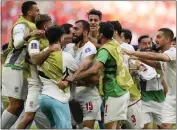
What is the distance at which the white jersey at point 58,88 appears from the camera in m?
7.62

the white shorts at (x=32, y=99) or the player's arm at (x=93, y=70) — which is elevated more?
the player's arm at (x=93, y=70)

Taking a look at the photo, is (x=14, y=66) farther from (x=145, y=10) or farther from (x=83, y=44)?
(x=145, y=10)

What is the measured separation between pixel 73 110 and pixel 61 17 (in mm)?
12273

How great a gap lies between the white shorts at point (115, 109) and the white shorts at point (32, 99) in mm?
1169

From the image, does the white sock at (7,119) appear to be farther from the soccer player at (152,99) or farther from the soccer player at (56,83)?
the soccer player at (152,99)

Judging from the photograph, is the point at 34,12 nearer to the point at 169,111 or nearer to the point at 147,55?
the point at 147,55

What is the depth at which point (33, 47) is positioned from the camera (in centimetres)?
803

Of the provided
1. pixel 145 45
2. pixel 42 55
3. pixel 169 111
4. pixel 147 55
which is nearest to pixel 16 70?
pixel 42 55

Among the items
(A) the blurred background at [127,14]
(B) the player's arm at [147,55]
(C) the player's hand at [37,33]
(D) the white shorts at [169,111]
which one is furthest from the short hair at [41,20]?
(A) the blurred background at [127,14]

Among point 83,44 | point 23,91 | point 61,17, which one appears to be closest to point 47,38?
point 83,44

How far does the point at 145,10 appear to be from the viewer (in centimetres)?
2045

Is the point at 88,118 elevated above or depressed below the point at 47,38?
below

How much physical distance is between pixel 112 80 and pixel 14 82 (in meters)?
1.68

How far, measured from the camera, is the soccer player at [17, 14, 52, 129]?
26.7ft
